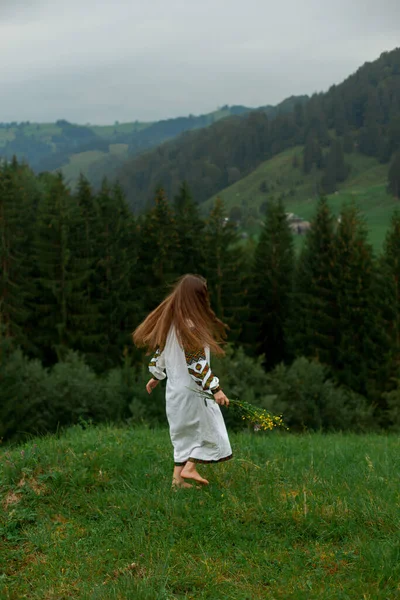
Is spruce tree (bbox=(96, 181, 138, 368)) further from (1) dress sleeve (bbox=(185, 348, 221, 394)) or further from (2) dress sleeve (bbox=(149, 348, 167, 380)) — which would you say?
(1) dress sleeve (bbox=(185, 348, 221, 394))

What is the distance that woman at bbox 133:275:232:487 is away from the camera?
6.41 metres

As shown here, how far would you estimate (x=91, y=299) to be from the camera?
48250mm

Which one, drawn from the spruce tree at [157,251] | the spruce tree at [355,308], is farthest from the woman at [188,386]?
the spruce tree at [157,251]

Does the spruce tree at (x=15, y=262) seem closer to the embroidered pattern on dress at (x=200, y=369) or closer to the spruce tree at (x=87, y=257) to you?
the spruce tree at (x=87, y=257)

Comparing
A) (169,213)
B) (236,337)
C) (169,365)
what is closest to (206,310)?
(169,365)

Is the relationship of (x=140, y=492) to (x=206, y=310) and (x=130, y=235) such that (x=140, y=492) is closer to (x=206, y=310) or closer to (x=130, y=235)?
(x=206, y=310)

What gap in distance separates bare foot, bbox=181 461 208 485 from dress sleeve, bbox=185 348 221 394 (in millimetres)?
858

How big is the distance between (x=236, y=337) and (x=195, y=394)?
137 ft

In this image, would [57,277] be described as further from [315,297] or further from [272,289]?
[315,297]

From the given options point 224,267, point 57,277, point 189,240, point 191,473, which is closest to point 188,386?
point 191,473

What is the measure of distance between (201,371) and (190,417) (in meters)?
0.60

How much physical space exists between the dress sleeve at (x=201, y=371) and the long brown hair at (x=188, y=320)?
0.27 ft

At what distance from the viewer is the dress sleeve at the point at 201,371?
616 cm

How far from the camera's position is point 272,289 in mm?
53594
